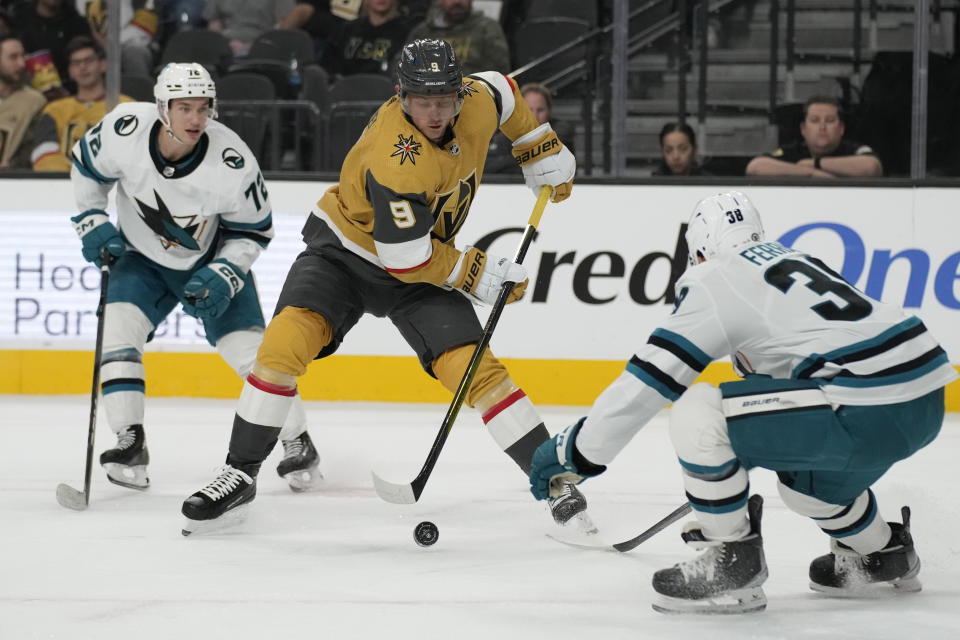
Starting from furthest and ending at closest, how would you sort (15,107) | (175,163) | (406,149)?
(15,107) < (175,163) < (406,149)

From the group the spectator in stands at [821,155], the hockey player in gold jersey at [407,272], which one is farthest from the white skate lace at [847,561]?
the spectator in stands at [821,155]

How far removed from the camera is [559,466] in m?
2.36

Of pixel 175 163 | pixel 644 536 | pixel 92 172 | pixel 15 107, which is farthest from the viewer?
pixel 15 107

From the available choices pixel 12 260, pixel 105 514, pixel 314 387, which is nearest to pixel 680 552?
pixel 105 514

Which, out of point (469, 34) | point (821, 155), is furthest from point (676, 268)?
point (469, 34)

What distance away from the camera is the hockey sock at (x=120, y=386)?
136 inches

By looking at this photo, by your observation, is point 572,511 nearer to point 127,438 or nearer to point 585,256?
point 127,438

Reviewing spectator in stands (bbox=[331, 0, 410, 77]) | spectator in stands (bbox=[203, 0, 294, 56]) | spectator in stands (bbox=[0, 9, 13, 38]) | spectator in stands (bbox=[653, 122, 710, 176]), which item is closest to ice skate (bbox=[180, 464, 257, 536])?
spectator in stands (bbox=[653, 122, 710, 176])

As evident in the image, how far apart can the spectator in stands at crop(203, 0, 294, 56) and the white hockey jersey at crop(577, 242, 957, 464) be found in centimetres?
447

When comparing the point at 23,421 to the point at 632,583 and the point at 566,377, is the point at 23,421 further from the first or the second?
the point at 632,583

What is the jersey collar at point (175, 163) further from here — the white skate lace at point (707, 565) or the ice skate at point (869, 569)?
the ice skate at point (869, 569)

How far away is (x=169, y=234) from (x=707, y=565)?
1.98 m

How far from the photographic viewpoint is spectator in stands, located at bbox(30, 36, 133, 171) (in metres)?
5.42

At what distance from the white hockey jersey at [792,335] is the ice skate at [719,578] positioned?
293 millimetres
